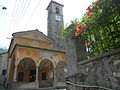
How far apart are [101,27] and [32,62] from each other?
1310 cm

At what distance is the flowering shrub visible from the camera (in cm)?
225

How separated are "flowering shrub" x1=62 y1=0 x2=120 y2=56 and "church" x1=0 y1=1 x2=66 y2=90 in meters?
9.40

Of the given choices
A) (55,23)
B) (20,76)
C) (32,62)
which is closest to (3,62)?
(20,76)

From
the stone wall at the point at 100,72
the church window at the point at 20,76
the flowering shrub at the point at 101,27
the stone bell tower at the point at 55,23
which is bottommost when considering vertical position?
the church window at the point at 20,76

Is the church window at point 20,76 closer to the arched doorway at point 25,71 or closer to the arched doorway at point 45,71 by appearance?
the arched doorway at point 25,71

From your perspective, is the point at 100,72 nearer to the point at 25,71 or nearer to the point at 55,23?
the point at 25,71

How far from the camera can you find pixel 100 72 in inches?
87.2

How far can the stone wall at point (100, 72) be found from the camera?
1.91 metres

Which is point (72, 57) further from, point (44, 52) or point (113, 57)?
point (44, 52)

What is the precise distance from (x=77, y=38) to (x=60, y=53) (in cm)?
1053

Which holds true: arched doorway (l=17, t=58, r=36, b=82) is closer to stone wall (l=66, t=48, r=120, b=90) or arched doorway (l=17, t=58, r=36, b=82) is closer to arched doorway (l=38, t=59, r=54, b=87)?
arched doorway (l=38, t=59, r=54, b=87)

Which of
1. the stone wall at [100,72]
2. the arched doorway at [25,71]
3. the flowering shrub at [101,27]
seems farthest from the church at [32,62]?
A: the flowering shrub at [101,27]

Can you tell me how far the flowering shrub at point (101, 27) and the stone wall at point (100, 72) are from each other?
0.37 meters

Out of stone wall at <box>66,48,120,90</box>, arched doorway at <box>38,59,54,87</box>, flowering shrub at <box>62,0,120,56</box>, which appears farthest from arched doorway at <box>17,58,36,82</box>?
flowering shrub at <box>62,0,120,56</box>
